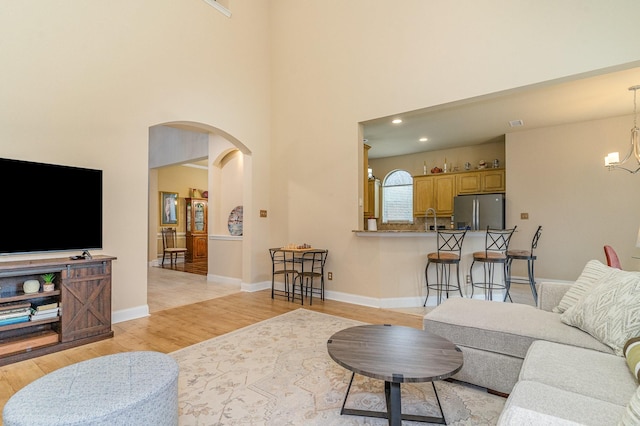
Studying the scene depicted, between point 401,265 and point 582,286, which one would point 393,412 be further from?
point 401,265

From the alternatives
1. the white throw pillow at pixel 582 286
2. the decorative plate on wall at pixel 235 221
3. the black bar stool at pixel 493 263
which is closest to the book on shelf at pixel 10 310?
the decorative plate on wall at pixel 235 221

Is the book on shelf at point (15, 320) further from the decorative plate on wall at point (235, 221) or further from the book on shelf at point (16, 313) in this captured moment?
the decorative plate on wall at point (235, 221)

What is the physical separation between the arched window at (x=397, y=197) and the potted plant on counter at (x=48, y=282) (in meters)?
7.33

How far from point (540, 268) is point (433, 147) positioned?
3.52m

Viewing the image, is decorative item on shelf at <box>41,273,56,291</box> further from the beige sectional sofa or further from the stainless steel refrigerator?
the stainless steel refrigerator

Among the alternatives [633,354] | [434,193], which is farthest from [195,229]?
[633,354]

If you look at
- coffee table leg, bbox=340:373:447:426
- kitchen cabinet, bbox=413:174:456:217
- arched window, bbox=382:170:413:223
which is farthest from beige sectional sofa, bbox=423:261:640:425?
arched window, bbox=382:170:413:223

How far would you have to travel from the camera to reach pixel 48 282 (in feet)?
9.57

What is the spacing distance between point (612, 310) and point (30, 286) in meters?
4.50

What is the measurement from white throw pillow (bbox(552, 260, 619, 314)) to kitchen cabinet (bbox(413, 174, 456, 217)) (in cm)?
505

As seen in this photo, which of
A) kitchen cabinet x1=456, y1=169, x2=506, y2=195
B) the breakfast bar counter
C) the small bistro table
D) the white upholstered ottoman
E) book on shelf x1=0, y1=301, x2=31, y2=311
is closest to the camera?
the white upholstered ottoman

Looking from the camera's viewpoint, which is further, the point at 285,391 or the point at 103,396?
the point at 285,391

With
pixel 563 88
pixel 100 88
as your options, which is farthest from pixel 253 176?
pixel 563 88

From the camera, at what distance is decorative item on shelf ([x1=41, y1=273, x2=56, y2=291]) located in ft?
9.43
